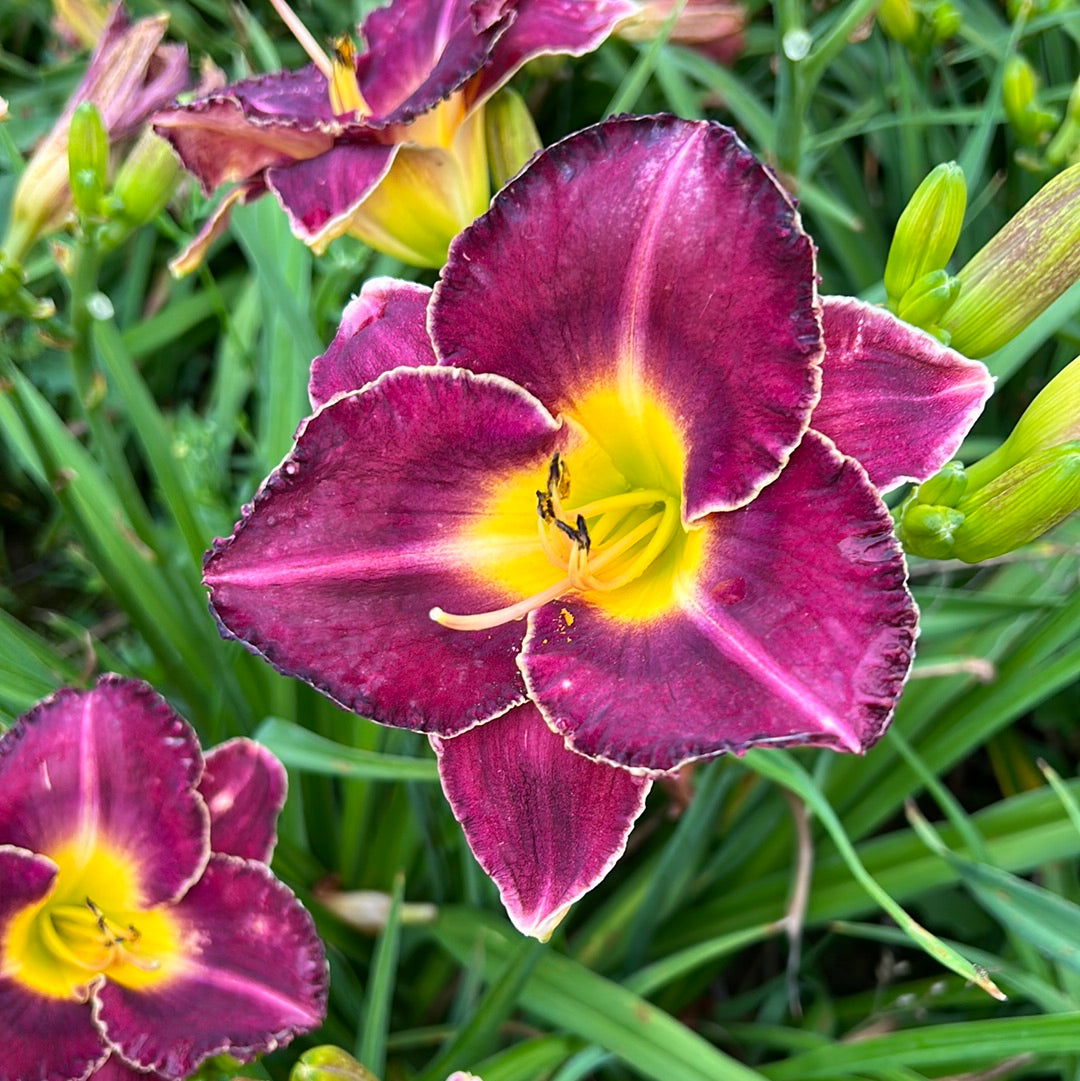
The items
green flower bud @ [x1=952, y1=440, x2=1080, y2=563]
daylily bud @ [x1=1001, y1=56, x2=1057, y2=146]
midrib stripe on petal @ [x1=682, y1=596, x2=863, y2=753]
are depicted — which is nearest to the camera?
midrib stripe on petal @ [x1=682, y1=596, x2=863, y2=753]

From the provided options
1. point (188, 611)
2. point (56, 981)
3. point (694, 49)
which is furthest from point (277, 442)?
point (694, 49)

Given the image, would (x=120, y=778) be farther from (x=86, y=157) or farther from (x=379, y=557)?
(x=86, y=157)

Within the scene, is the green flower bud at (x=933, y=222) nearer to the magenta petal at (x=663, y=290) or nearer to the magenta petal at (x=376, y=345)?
the magenta petal at (x=663, y=290)

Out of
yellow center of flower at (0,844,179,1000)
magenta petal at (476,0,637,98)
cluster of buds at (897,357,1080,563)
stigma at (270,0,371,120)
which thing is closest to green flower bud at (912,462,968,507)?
cluster of buds at (897,357,1080,563)

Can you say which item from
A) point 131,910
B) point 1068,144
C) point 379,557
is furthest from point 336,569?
point 1068,144

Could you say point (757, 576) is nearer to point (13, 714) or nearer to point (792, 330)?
point (792, 330)

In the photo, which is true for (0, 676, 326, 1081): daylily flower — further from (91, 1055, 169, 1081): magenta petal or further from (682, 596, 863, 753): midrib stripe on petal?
(682, 596, 863, 753): midrib stripe on petal

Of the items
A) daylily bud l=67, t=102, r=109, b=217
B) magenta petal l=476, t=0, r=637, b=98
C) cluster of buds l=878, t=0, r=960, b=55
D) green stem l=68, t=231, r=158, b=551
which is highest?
magenta petal l=476, t=0, r=637, b=98
